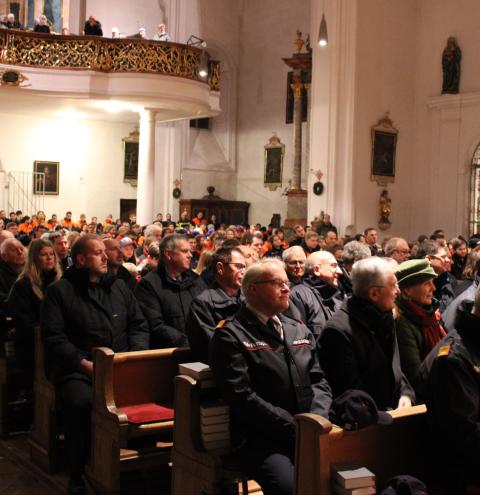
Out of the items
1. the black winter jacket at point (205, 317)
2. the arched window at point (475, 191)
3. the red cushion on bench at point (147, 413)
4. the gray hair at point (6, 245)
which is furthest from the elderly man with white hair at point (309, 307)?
the arched window at point (475, 191)

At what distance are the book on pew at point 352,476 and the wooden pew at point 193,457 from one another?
2.62 ft

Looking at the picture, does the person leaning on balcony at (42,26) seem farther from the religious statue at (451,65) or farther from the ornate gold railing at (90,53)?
the religious statue at (451,65)

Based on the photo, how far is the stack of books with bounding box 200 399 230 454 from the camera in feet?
12.3

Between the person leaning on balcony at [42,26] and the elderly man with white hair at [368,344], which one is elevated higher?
the person leaning on balcony at [42,26]

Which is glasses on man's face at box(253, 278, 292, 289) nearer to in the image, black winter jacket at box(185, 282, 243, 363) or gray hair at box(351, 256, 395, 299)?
gray hair at box(351, 256, 395, 299)

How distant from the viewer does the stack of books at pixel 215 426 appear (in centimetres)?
374

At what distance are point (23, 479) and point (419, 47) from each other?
18.5 m

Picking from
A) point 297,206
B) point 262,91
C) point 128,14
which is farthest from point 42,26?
point 262,91

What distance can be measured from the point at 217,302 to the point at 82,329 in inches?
37.8

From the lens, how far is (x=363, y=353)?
146 inches

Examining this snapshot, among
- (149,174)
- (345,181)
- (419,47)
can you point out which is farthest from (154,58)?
(419,47)

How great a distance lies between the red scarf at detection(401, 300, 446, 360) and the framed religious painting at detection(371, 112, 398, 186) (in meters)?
16.0

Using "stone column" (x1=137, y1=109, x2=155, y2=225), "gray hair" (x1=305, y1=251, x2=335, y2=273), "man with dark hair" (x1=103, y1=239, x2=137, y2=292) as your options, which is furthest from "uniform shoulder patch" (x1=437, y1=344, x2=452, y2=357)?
"stone column" (x1=137, y1=109, x2=155, y2=225)

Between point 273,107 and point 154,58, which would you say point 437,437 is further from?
point 273,107
